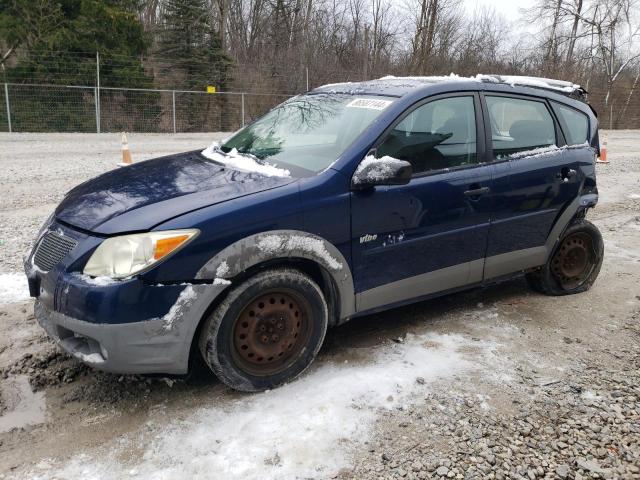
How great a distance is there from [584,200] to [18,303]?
15.6 feet

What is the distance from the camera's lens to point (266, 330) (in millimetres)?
3176

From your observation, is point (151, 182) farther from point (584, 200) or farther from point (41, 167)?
point (41, 167)

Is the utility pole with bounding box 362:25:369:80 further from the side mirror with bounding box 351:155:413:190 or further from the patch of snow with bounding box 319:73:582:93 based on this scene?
the side mirror with bounding box 351:155:413:190

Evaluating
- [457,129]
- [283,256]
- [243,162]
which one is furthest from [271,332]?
[457,129]

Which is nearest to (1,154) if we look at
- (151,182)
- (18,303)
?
(18,303)

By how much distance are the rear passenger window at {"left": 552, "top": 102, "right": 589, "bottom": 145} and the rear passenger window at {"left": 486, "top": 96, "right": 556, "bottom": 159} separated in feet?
0.49

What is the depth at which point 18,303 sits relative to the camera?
4398 millimetres

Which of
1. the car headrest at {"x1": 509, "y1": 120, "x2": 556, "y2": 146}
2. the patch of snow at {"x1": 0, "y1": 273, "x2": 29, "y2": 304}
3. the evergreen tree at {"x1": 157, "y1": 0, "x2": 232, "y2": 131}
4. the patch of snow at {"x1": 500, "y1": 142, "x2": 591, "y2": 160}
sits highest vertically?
the evergreen tree at {"x1": 157, "y1": 0, "x2": 232, "y2": 131}

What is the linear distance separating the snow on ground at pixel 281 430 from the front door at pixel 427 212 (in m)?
0.50

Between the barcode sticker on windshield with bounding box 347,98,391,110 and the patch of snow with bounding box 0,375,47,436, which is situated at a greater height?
the barcode sticker on windshield with bounding box 347,98,391,110

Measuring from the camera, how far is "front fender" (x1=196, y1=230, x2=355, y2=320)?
2932 mm

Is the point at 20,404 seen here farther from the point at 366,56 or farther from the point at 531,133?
the point at 366,56

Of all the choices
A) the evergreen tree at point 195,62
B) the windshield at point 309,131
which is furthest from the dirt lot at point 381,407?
the evergreen tree at point 195,62

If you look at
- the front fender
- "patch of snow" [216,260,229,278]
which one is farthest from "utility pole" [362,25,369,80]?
"patch of snow" [216,260,229,278]
